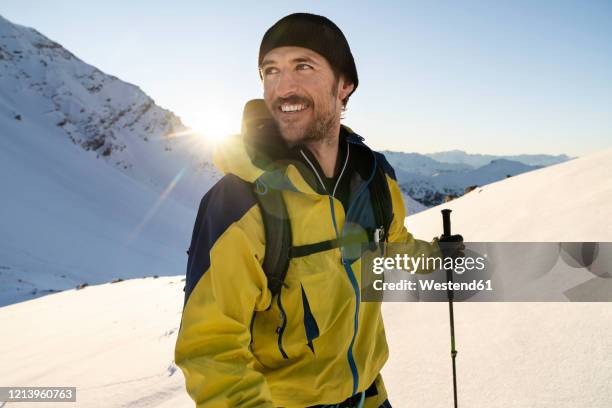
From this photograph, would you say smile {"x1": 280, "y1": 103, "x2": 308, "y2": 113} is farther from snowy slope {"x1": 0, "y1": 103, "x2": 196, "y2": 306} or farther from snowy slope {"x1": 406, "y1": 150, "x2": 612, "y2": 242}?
snowy slope {"x1": 0, "y1": 103, "x2": 196, "y2": 306}

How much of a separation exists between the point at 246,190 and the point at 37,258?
2368 cm

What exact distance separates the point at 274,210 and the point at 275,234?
94mm

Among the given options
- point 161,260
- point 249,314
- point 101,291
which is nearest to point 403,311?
point 249,314

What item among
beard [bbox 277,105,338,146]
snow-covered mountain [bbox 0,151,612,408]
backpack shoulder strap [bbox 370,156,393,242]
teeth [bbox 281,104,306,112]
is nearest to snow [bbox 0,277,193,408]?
snow-covered mountain [bbox 0,151,612,408]

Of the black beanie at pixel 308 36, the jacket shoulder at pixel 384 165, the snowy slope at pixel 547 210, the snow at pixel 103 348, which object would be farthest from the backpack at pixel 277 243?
the snowy slope at pixel 547 210

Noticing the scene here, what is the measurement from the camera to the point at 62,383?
391cm

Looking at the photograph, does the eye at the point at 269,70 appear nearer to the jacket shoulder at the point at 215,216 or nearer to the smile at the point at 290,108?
the smile at the point at 290,108

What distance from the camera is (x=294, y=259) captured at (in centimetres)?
161

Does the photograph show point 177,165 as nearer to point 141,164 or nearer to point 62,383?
point 141,164

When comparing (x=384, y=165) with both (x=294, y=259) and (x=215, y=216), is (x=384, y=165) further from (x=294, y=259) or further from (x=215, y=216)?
(x=215, y=216)

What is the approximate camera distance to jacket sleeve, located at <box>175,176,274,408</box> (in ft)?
4.37

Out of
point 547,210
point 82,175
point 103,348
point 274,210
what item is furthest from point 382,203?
point 82,175

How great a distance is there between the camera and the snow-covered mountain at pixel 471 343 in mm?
2330

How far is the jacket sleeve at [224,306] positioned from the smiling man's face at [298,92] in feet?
2.06
